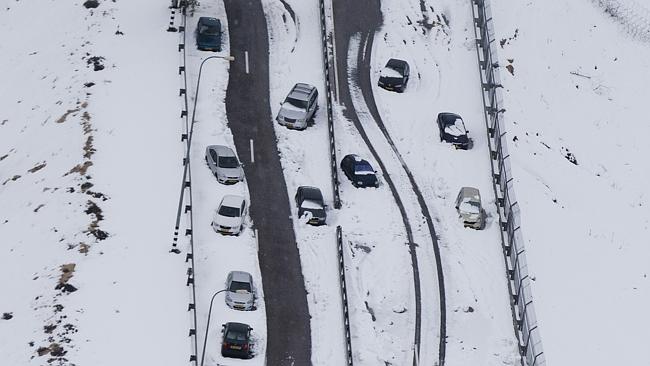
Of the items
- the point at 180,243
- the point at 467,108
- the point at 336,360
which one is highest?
the point at 467,108

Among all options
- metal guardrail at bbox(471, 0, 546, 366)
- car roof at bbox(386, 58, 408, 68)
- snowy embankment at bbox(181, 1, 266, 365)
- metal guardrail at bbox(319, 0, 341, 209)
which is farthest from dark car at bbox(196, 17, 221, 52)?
metal guardrail at bbox(471, 0, 546, 366)

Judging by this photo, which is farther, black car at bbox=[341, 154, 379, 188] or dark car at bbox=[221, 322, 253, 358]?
black car at bbox=[341, 154, 379, 188]

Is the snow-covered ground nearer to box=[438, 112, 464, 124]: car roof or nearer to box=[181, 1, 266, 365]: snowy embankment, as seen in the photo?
box=[438, 112, 464, 124]: car roof

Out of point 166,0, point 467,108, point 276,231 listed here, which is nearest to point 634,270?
point 467,108

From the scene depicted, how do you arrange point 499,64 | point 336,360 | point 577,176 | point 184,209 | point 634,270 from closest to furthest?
point 336,360
point 184,209
point 634,270
point 577,176
point 499,64

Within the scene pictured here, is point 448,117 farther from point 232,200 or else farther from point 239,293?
point 239,293

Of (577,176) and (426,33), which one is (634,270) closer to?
(577,176)

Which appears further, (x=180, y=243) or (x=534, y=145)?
(x=534, y=145)
